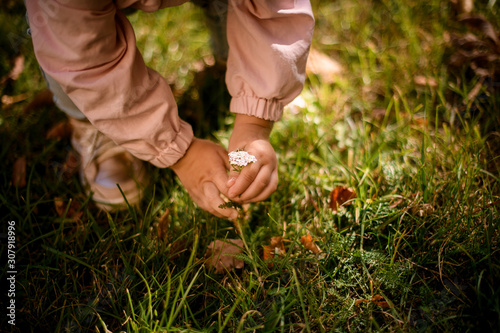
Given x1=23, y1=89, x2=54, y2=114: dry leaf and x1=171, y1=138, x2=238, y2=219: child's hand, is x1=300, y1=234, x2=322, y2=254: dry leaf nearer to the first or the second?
x1=171, y1=138, x2=238, y2=219: child's hand

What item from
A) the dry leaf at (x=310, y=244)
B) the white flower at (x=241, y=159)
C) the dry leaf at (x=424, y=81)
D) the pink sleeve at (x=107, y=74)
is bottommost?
the dry leaf at (x=310, y=244)

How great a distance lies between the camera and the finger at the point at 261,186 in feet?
3.86

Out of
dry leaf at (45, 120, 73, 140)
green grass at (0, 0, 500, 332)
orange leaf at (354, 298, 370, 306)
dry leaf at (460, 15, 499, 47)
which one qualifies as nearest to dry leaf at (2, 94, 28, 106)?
green grass at (0, 0, 500, 332)

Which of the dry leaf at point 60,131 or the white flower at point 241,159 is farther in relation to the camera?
the dry leaf at point 60,131

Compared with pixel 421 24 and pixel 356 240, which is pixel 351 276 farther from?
pixel 421 24

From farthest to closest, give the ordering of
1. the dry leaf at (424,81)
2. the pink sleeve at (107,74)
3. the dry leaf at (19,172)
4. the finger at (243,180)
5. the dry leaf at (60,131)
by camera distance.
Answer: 1. the dry leaf at (424,81)
2. the dry leaf at (60,131)
3. the dry leaf at (19,172)
4. the finger at (243,180)
5. the pink sleeve at (107,74)

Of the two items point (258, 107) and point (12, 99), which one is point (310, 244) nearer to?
point (258, 107)

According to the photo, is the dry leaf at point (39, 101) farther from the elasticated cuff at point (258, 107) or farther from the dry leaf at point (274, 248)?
the dry leaf at point (274, 248)

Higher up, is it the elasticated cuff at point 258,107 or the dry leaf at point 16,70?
the elasticated cuff at point 258,107

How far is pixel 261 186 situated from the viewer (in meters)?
1.18

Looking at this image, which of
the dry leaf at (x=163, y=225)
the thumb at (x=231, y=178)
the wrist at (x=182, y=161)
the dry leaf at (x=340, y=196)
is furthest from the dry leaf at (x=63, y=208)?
the dry leaf at (x=340, y=196)

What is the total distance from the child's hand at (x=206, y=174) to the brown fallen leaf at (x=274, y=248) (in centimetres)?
17

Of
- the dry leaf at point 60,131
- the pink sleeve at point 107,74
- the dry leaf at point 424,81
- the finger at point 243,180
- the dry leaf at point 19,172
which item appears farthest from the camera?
the dry leaf at point 424,81

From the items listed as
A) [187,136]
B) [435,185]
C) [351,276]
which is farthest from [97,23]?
[435,185]
